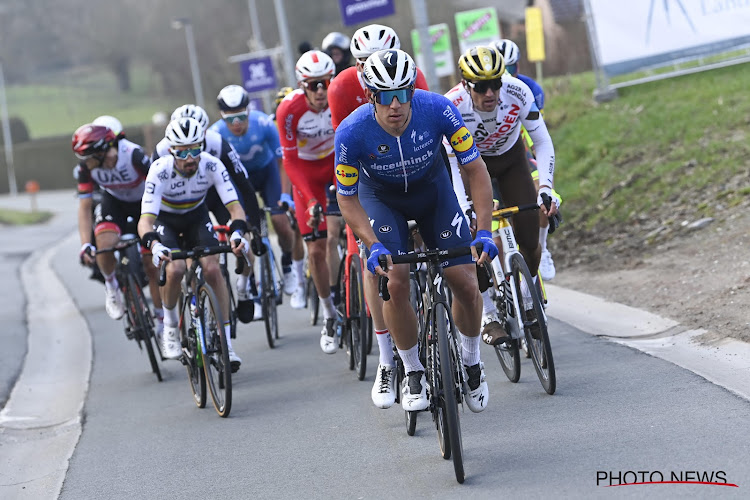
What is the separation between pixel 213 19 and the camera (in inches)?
3280

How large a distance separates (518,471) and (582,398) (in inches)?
55.9

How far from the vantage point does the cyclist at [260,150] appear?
35.8ft

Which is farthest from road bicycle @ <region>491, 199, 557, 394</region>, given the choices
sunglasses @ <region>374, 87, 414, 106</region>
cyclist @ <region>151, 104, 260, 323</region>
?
Result: cyclist @ <region>151, 104, 260, 323</region>

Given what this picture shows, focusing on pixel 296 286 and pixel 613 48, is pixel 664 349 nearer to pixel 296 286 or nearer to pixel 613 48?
pixel 296 286

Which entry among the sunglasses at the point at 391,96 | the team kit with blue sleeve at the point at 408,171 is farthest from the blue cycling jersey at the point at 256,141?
the sunglasses at the point at 391,96

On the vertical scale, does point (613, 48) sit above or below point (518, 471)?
above

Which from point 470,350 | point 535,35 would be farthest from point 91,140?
point 535,35

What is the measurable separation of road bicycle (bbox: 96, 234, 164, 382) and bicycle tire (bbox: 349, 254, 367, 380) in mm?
2040

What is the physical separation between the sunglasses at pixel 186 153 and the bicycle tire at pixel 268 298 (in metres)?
2.75

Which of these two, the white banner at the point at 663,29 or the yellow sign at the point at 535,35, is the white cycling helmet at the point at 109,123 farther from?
the yellow sign at the point at 535,35

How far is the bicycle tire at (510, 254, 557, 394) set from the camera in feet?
22.5

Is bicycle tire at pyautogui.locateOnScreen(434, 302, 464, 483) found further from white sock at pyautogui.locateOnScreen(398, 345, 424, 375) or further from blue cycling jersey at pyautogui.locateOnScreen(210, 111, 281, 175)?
blue cycling jersey at pyautogui.locateOnScreen(210, 111, 281, 175)

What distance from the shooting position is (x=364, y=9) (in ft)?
55.5

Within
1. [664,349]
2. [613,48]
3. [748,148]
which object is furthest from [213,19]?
[664,349]
